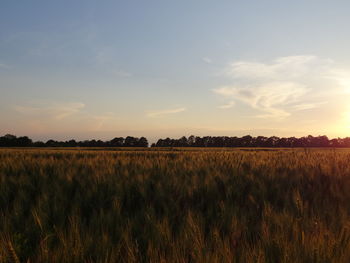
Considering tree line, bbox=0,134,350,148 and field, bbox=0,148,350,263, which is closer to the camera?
field, bbox=0,148,350,263

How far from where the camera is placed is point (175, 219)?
2789mm

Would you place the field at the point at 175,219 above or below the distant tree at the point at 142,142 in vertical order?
below

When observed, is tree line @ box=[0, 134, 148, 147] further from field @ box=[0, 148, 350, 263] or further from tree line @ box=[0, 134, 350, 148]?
field @ box=[0, 148, 350, 263]

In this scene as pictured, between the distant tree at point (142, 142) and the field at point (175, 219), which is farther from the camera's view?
the distant tree at point (142, 142)

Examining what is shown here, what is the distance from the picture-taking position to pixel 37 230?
2.41 meters

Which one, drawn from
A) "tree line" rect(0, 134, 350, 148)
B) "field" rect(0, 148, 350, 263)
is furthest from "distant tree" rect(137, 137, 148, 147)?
"field" rect(0, 148, 350, 263)

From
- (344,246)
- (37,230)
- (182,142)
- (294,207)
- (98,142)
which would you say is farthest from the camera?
(182,142)

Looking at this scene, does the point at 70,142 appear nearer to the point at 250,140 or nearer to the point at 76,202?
the point at 250,140

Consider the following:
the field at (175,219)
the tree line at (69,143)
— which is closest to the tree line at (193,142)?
the tree line at (69,143)

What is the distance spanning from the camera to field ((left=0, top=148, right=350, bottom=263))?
1802 millimetres

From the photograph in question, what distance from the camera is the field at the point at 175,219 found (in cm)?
180

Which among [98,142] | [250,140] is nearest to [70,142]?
[98,142]

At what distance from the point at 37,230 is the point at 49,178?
2471 millimetres

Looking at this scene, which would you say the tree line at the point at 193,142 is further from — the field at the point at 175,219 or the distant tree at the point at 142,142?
the field at the point at 175,219
